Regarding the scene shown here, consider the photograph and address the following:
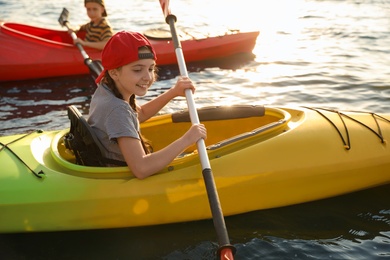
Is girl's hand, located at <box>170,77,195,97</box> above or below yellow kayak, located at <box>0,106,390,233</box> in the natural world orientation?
above

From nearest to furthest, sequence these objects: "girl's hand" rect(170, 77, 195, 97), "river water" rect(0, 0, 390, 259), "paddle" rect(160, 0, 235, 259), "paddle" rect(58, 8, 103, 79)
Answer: "paddle" rect(160, 0, 235, 259)
"river water" rect(0, 0, 390, 259)
"girl's hand" rect(170, 77, 195, 97)
"paddle" rect(58, 8, 103, 79)

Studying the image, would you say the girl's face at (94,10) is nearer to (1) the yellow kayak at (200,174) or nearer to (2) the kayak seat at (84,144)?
(1) the yellow kayak at (200,174)

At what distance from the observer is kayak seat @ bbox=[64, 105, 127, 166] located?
3230mm

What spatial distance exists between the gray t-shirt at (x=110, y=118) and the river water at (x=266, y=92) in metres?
0.82

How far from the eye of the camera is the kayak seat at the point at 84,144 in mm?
3230

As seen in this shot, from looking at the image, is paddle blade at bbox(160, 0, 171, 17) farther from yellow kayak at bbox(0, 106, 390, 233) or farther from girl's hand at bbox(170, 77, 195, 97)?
girl's hand at bbox(170, 77, 195, 97)

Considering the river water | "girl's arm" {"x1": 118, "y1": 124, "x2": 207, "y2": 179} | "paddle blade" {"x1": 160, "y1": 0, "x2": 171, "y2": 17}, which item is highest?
"paddle blade" {"x1": 160, "y1": 0, "x2": 171, "y2": 17}

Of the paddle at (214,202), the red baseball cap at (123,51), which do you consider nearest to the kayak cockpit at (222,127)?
the paddle at (214,202)

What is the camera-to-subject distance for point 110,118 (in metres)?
3.12

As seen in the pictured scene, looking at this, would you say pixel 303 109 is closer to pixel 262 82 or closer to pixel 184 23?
pixel 262 82

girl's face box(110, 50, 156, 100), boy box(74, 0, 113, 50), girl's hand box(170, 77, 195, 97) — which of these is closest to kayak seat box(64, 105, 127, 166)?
girl's face box(110, 50, 156, 100)

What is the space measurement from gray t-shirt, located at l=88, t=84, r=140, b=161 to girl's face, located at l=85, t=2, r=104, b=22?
3.69m

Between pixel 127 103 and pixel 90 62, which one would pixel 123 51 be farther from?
pixel 90 62

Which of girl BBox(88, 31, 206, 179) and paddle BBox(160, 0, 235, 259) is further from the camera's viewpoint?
girl BBox(88, 31, 206, 179)
